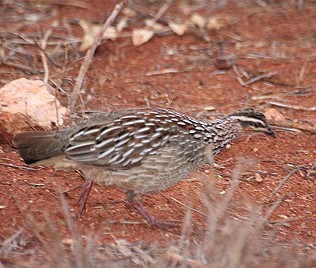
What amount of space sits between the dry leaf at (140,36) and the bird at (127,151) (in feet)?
12.9

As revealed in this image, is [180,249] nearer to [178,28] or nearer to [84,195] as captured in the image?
[84,195]

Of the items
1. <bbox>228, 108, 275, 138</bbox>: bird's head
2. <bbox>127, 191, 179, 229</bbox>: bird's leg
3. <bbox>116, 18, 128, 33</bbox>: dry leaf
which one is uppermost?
<bbox>228, 108, 275, 138</bbox>: bird's head

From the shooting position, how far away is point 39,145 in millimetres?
6145

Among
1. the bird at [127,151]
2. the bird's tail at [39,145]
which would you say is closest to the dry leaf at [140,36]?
the bird at [127,151]

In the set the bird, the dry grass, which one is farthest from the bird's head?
the dry grass

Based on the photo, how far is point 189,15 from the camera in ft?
36.5

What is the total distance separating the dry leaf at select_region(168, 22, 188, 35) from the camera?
10.5 metres

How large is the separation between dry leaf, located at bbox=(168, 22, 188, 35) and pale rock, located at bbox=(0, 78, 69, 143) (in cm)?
332

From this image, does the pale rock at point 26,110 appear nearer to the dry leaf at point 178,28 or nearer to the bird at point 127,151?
the bird at point 127,151

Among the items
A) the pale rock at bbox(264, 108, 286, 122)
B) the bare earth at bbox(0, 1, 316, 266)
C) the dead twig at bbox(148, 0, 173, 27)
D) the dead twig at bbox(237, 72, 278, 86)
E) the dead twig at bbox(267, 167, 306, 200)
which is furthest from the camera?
the dead twig at bbox(148, 0, 173, 27)

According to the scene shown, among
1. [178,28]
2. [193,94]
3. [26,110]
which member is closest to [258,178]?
[193,94]

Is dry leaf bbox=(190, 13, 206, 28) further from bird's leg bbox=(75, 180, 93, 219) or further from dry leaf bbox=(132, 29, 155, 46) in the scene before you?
bird's leg bbox=(75, 180, 93, 219)

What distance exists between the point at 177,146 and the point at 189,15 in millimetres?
5222

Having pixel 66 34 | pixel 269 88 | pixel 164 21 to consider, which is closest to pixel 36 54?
pixel 66 34
